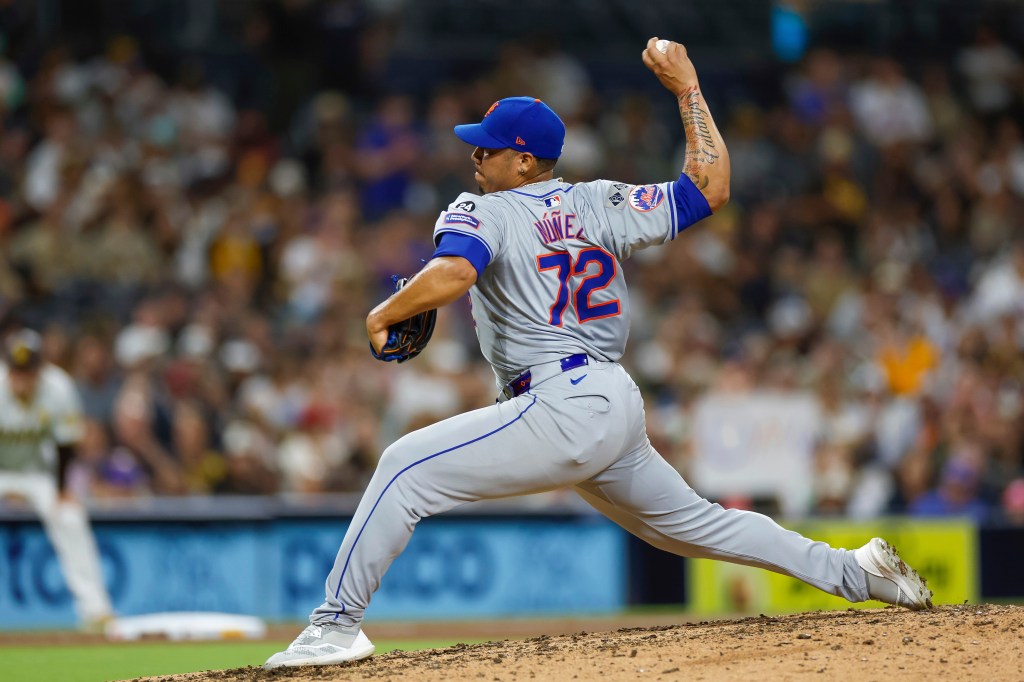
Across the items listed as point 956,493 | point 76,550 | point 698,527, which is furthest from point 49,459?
point 956,493

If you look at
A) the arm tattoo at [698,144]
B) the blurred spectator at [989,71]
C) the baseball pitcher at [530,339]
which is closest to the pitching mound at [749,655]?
the baseball pitcher at [530,339]

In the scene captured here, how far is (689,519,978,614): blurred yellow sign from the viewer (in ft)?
35.1

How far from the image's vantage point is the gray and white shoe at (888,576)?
5.57 meters

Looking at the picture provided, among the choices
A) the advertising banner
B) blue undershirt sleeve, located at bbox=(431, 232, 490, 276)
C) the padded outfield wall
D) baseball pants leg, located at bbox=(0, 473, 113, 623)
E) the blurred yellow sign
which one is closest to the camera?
blue undershirt sleeve, located at bbox=(431, 232, 490, 276)

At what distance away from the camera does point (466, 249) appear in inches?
190

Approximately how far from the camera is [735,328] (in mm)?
13805

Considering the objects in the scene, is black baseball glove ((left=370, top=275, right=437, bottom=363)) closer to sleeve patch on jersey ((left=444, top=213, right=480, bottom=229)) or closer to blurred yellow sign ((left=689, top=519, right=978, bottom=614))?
sleeve patch on jersey ((left=444, top=213, right=480, bottom=229))

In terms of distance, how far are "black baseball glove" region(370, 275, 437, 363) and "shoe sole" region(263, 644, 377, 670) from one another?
1.06 metres

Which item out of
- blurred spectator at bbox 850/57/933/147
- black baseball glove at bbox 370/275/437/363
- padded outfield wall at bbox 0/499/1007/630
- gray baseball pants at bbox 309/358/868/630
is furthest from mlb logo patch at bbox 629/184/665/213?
blurred spectator at bbox 850/57/933/147

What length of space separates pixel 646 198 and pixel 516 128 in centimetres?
54

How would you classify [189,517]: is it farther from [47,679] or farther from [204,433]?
[47,679]

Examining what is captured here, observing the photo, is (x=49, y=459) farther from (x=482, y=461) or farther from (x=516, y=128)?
(x=516, y=128)

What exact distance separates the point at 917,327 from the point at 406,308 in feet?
31.5

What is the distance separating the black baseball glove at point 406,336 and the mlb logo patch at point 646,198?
83cm
